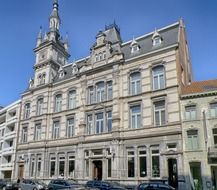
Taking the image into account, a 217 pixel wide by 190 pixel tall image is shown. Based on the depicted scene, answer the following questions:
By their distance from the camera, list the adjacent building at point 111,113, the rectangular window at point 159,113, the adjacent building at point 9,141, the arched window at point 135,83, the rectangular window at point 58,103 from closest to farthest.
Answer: the adjacent building at point 111,113 → the rectangular window at point 159,113 → the arched window at point 135,83 → the rectangular window at point 58,103 → the adjacent building at point 9,141

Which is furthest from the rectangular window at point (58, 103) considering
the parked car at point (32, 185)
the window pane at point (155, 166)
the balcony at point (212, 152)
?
the balcony at point (212, 152)

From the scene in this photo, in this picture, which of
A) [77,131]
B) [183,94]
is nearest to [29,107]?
[77,131]

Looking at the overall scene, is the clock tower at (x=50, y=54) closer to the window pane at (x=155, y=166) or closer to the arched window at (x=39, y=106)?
the arched window at (x=39, y=106)

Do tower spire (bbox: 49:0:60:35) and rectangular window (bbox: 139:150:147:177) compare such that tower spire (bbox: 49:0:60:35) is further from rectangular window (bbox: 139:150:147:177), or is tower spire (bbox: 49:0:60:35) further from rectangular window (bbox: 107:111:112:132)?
rectangular window (bbox: 139:150:147:177)

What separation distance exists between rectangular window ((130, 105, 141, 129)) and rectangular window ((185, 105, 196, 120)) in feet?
17.4

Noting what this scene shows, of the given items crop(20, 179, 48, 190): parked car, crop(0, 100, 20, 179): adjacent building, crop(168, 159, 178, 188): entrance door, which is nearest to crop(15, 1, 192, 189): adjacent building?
crop(168, 159, 178, 188): entrance door

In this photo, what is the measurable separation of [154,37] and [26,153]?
2383 cm

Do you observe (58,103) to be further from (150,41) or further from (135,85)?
(150,41)

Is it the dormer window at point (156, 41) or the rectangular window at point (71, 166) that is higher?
the dormer window at point (156, 41)

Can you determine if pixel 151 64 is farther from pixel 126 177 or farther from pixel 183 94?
pixel 126 177

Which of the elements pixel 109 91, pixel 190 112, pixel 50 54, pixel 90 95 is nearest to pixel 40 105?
pixel 50 54

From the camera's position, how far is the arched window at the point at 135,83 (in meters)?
31.5

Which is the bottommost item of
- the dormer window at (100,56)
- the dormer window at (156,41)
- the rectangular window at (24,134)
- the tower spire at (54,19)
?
the rectangular window at (24,134)

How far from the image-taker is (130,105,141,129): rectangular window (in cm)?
3028
